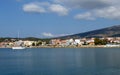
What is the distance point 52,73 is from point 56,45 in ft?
469

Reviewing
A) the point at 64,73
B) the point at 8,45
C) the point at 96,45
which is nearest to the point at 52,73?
the point at 64,73

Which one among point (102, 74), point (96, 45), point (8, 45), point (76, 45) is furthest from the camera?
point (8, 45)

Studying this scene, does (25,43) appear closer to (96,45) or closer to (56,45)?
(56,45)

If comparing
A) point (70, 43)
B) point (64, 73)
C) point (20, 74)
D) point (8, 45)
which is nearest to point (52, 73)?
point (64, 73)

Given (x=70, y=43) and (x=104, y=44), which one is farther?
(x=70, y=43)

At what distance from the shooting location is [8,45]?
7106 inches

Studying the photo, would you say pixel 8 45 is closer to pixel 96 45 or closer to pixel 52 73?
pixel 96 45

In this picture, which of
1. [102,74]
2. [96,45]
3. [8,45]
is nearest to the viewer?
[102,74]

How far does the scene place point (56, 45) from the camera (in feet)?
559

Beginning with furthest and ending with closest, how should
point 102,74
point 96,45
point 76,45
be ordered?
point 76,45 → point 96,45 → point 102,74

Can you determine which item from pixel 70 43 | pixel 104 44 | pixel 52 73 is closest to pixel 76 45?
pixel 70 43

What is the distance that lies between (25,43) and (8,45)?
14.8m

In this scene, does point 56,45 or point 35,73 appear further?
point 56,45

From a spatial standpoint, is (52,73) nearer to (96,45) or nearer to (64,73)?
(64,73)
